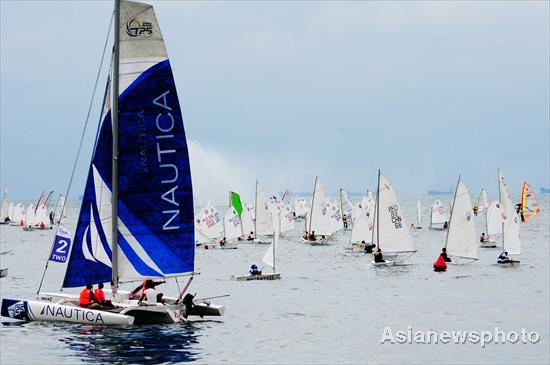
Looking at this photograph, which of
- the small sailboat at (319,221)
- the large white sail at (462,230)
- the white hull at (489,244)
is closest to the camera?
the large white sail at (462,230)

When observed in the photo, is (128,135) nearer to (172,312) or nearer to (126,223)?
(126,223)

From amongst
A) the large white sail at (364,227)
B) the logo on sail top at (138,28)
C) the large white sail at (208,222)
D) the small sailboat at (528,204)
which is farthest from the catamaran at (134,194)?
the large white sail at (208,222)

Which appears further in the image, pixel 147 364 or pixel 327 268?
pixel 327 268

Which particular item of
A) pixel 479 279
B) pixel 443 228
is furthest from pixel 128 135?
pixel 443 228

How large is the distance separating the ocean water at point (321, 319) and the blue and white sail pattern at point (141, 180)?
78.2 inches

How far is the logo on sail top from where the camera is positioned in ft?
111

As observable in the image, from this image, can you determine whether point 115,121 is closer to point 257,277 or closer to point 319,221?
point 257,277

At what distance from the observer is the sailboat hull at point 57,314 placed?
33.7m

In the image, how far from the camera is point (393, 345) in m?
35.0

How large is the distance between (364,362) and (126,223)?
10.5 meters

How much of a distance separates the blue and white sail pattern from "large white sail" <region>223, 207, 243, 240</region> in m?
62.6

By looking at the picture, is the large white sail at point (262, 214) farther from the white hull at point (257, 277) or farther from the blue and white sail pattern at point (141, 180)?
the blue and white sail pattern at point (141, 180)

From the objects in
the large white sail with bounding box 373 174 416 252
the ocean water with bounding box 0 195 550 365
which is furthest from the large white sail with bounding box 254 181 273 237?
the large white sail with bounding box 373 174 416 252

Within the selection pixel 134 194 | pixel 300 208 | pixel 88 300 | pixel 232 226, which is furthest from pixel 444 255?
pixel 300 208
